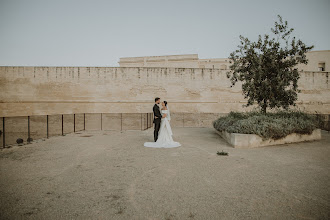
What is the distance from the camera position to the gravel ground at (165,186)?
271 centimetres

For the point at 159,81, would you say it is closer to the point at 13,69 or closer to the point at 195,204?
the point at 13,69

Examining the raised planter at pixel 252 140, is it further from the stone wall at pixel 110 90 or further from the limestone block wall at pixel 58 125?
the stone wall at pixel 110 90

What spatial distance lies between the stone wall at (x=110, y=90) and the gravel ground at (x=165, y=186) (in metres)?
14.0

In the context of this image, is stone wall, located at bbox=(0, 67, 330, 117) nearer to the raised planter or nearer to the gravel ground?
the raised planter

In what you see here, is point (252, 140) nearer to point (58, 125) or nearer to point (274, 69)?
point (274, 69)

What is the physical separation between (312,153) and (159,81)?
15432 mm

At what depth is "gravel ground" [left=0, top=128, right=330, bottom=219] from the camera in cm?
271

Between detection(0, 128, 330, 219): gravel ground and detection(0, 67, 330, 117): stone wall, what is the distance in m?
14.0

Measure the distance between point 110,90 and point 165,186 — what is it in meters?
17.3

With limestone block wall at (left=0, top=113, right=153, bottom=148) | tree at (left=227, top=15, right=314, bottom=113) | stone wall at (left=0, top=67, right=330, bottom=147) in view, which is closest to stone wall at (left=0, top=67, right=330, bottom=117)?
stone wall at (left=0, top=67, right=330, bottom=147)

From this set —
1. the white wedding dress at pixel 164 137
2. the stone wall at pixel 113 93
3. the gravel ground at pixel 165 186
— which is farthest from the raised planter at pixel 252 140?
the stone wall at pixel 113 93

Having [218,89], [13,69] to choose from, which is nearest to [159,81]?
[218,89]

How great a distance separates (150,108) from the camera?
19844 mm

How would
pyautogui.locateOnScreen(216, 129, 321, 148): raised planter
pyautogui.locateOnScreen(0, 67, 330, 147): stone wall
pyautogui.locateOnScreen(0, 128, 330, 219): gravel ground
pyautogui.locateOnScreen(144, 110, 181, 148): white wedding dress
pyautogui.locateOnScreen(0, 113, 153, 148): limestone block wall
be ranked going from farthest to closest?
pyautogui.locateOnScreen(0, 67, 330, 147): stone wall
pyautogui.locateOnScreen(0, 113, 153, 148): limestone block wall
pyautogui.locateOnScreen(144, 110, 181, 148): white wedding dress
pyautogui.locateOnScreen(216, 129, 321, 148): raised planter
pyautogui.locateOnScreen(0, 128, 330, 219): gravel ground
